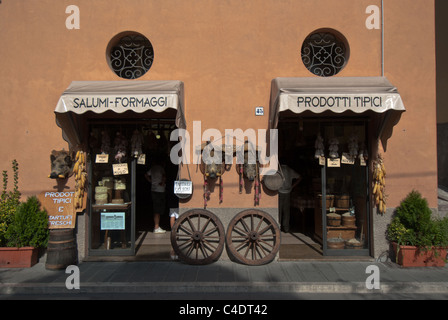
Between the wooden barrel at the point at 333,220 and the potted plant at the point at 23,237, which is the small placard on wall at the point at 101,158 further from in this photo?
the wooden barrel at the point at 333,220

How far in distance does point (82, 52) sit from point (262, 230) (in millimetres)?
5051

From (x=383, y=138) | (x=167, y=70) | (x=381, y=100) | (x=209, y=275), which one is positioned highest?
(x=167, y=70)

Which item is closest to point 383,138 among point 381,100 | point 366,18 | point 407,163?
point 407,163

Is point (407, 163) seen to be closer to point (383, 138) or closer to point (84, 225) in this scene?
point (383, 138)

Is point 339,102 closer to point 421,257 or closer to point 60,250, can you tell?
point 421,257

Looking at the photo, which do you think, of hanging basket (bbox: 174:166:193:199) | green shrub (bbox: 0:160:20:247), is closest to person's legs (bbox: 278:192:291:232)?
hanging basket (bbox: 174:166:193:199)

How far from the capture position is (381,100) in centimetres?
520

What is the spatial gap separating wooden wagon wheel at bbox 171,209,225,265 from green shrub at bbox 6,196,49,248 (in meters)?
2.50

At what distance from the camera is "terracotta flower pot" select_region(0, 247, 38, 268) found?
573cm

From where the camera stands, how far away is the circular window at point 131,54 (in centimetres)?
646

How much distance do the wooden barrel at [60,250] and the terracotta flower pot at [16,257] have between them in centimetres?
42

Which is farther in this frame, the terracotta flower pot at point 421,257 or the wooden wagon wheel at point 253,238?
the wooden wagon wheel at point 253,238

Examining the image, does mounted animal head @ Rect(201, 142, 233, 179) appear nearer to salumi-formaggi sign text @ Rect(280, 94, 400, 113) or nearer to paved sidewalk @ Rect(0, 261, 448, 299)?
salumi-formaggi sign text @ Rect(280, 94, 400, 113)

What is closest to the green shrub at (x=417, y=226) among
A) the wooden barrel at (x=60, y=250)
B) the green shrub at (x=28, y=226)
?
the wooden barrel at (x=60, y=250)
